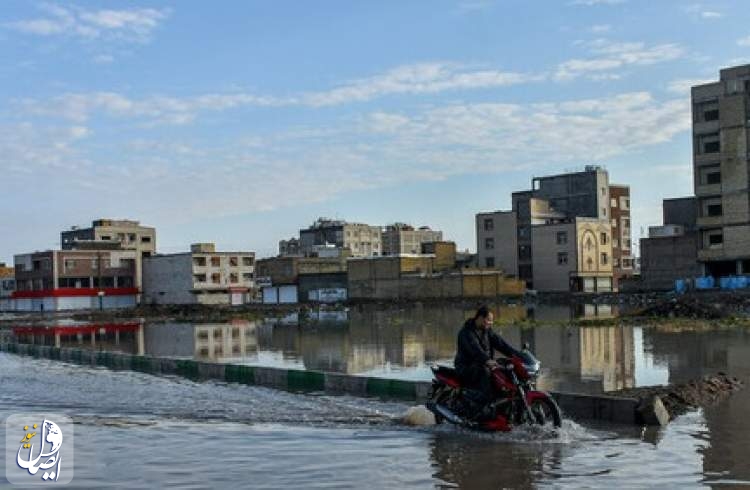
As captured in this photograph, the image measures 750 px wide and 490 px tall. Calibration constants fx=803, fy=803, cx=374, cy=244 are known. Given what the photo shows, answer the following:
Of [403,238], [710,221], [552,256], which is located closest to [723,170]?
[710,221]

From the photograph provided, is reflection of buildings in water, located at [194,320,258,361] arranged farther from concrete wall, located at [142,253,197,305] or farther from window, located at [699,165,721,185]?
concrete wall, located at [142,253,197,305]

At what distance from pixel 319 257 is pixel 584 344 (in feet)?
303

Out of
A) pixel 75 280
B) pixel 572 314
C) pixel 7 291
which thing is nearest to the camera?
pixel 572 314

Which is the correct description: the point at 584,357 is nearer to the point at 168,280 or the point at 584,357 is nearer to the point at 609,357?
the point at 609,357

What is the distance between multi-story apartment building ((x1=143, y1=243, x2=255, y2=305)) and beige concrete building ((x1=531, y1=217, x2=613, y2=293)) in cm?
4093

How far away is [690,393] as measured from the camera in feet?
48.0

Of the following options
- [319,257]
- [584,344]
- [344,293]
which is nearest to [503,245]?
[344,293]

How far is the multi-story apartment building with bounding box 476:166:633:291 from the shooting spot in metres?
100

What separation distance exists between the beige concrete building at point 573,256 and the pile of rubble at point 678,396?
80884 mm

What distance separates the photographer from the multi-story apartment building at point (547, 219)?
329 ft

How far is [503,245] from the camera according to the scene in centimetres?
10219

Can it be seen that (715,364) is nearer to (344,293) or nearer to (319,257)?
(344,293)

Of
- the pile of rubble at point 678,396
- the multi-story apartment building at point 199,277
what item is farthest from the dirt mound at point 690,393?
the multi-story apartment building at point 199,277

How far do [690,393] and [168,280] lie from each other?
10341cm
